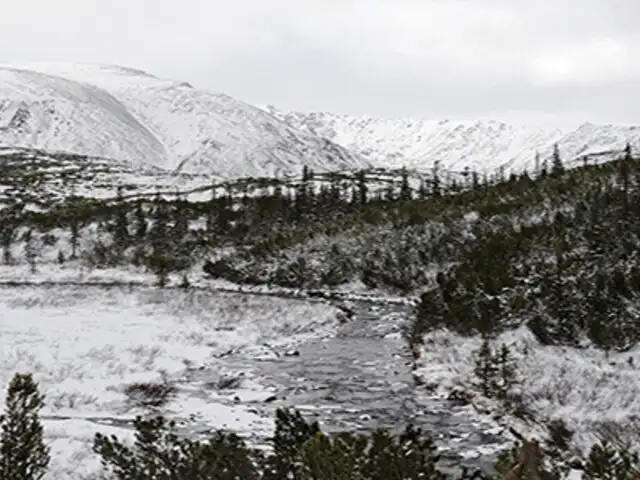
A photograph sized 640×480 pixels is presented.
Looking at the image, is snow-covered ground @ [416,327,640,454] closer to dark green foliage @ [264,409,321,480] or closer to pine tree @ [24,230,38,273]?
dark green foliage @ [264,409,321,480]

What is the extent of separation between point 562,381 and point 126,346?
14.1m

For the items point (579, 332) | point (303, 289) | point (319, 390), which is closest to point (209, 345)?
point (319, 390)

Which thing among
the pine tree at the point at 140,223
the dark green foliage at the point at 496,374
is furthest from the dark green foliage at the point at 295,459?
the pine tree at the point at 140,223

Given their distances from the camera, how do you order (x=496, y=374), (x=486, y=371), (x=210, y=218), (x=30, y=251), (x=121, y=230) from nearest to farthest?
(x=486, y=371) < (x=496, y=374) < (x=30, y=251) < (x=121, y=230) < (x=210, y=218)

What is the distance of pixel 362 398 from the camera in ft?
59.3

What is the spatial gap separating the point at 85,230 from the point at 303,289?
1180 inches

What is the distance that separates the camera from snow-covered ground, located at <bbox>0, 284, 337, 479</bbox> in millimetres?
15541

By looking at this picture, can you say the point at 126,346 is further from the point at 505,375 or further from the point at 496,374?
the point at 505,375

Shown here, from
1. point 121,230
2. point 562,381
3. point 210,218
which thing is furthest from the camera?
point 210,218

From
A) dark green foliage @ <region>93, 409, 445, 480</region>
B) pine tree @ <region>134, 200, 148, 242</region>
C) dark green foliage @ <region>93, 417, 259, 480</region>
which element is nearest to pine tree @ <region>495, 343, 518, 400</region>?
dark green foliage @ <region>93, 409, 445, 480</region>

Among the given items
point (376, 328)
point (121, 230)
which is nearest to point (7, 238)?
point (121, 230)

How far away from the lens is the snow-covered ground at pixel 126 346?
1554 cm

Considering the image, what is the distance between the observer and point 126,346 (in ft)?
82.0

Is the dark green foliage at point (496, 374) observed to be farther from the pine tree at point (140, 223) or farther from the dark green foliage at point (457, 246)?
the pine tree at point (140, 223)
